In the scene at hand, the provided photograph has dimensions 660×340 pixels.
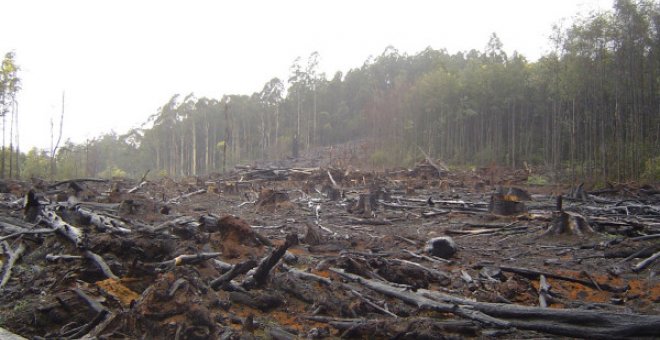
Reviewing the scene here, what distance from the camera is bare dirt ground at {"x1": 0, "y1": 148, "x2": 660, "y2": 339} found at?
3686 mm

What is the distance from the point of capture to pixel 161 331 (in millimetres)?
3465

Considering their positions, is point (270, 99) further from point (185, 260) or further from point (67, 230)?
point (185, 260)

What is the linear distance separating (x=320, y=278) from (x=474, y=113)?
3320 centimetres

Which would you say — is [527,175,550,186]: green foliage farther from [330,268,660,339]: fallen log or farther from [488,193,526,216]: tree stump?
[330,268,660,339]: fallen log

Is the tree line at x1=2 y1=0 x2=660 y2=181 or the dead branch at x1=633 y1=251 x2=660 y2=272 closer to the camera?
the dead branch at x1=633 y1=251 x2=660 y2=272

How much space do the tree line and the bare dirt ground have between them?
15.4 m

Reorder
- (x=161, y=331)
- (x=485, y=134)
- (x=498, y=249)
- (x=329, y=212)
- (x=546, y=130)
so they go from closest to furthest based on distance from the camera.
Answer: (x=161, y=331) < (x=498, y=249) < (x=329, y=212) < (x=546, y=130) < (x=485, y=134)

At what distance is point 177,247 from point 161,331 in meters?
2.22

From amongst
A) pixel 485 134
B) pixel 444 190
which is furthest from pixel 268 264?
pixel 485 134

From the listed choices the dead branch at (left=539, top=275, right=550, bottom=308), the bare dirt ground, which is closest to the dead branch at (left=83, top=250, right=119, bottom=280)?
the bare dirt ground

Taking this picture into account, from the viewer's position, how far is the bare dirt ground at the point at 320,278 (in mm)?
3686

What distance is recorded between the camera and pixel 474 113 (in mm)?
35656

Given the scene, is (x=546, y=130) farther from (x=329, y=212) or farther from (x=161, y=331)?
(x=161, y=331)

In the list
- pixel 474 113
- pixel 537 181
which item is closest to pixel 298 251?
pixel 537 181
